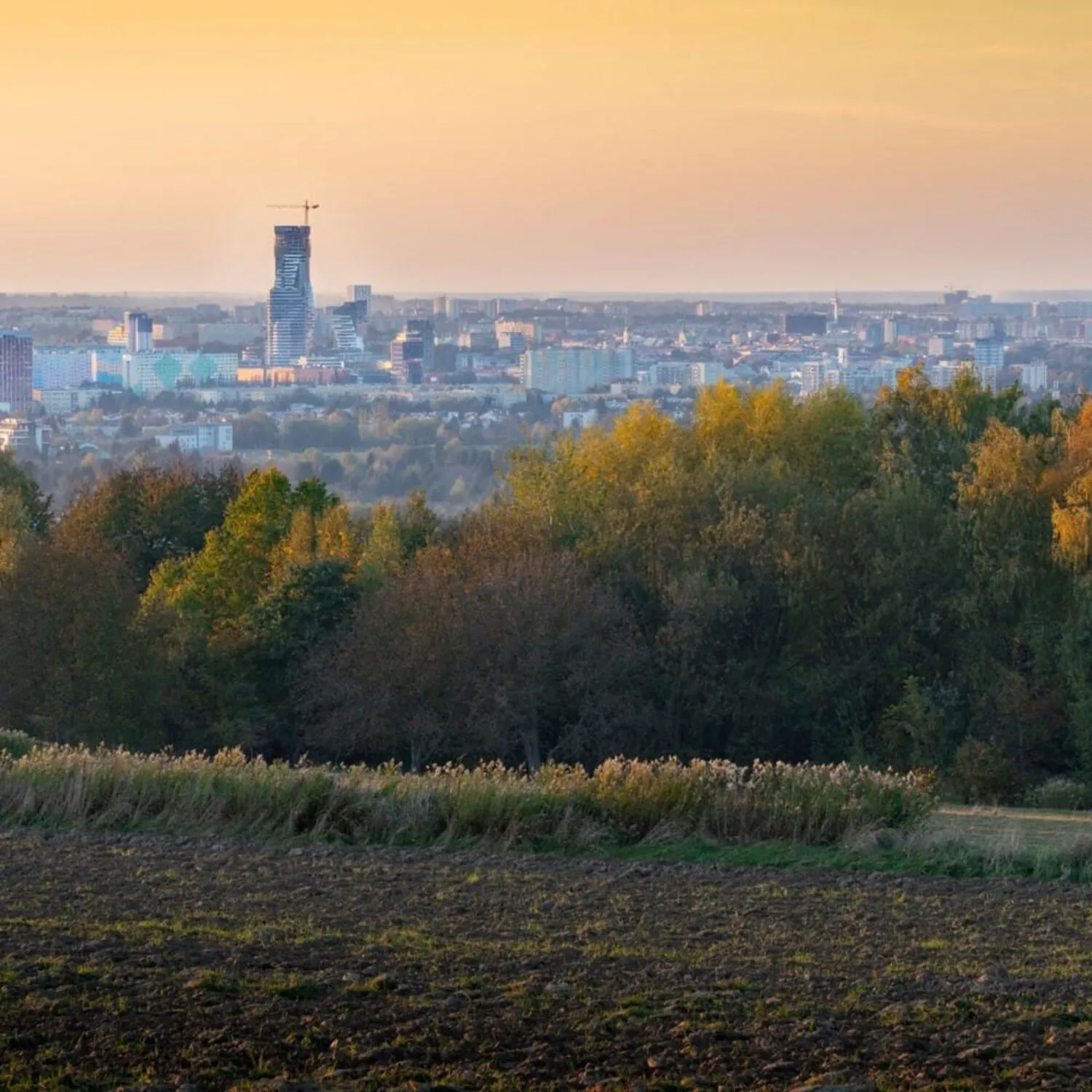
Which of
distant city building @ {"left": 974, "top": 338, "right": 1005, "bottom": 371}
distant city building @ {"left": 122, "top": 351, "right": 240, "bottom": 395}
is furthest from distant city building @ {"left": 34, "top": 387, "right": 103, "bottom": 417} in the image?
distant city building @ {"left": 974, "top": 338, "right": 1005, "bottom": 371}

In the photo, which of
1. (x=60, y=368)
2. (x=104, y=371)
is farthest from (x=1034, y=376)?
(x=60, y=368)

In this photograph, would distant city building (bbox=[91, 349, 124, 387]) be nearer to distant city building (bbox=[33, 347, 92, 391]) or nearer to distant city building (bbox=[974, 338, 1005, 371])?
distant city building (bbox=[33, 347, 92, 391])

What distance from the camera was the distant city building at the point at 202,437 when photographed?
137m

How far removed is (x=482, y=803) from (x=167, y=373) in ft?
593

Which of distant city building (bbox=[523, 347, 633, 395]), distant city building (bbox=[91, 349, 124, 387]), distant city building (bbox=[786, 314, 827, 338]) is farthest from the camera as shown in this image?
distant city building (bbox=[91, 349, 124, 387])

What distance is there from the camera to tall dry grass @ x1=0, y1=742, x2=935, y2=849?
16422mm

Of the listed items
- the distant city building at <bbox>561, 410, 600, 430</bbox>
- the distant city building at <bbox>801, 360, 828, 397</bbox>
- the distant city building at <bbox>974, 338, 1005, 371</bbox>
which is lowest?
the distant city building at <bbox>561, 410, 600, 430</bbox>

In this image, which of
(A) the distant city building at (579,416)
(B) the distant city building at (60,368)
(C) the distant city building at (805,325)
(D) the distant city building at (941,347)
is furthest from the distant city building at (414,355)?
(D) the distant city building at (941,347)

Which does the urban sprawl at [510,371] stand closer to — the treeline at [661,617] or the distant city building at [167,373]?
the distant city building at [167,373]

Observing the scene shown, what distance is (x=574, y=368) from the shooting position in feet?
522

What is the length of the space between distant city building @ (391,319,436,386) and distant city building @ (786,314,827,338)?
3598 centimetres

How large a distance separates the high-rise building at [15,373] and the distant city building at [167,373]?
13.9 m

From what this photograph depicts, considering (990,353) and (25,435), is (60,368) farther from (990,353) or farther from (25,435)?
(990,353)

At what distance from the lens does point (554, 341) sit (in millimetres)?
187000
